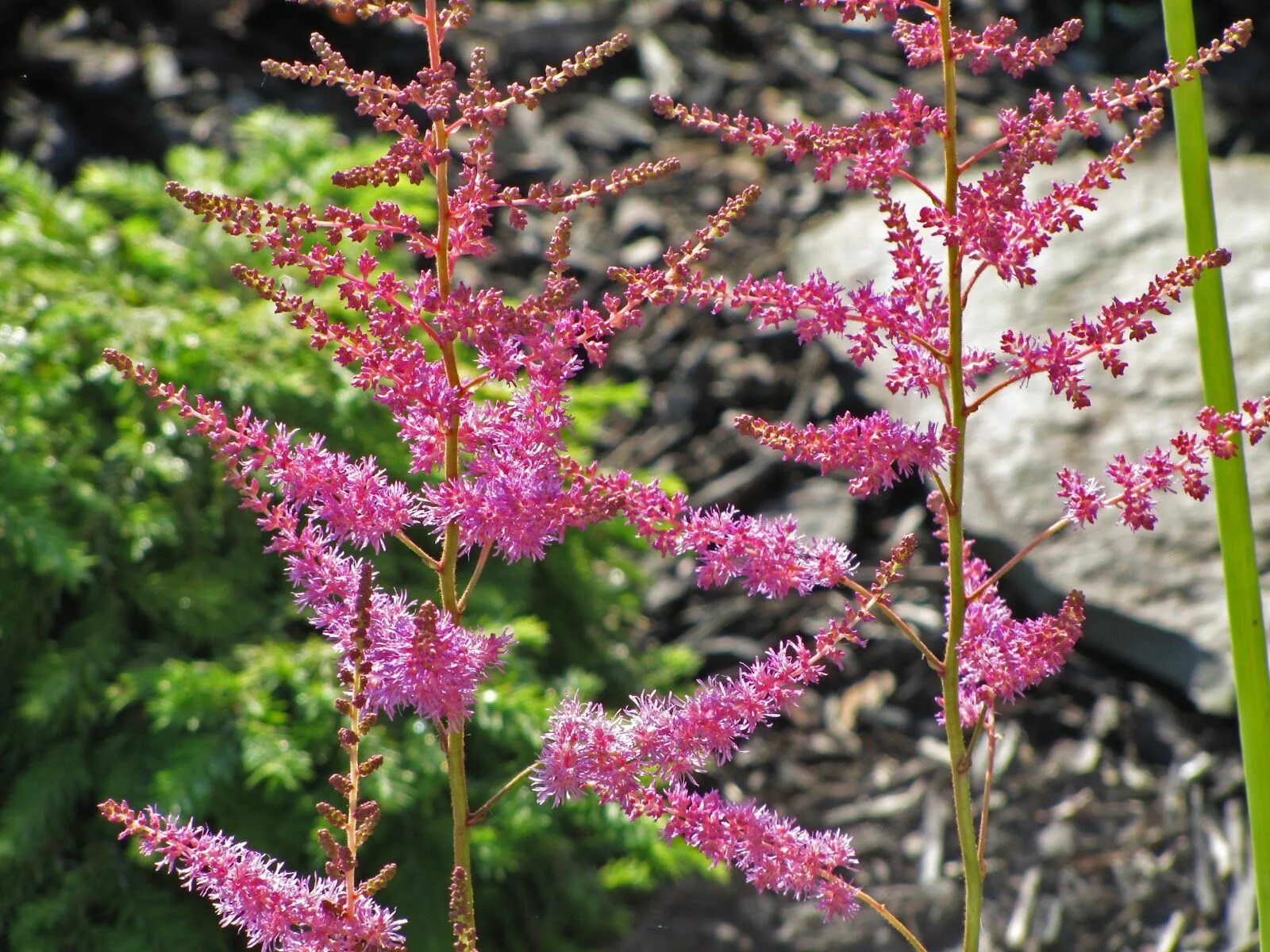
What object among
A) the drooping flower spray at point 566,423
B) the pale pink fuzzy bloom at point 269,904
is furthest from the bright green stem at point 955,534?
the pale pink fuzzy bloom at point 269,904

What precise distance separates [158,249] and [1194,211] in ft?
8.29

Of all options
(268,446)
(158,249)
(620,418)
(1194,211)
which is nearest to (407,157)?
(268,446)

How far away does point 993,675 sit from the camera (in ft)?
3.92

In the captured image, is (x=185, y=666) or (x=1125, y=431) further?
(x=1125, y=431)

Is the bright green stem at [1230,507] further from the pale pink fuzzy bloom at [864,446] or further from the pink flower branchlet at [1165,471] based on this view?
the pale pink fuzzy bloom at [864,446]

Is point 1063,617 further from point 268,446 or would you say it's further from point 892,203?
point 268,446

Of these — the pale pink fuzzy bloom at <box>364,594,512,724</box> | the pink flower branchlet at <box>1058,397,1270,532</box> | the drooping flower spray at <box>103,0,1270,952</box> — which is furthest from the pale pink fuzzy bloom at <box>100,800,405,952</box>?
the pink flower branchlet at <box>1058,397,1270,532</box>

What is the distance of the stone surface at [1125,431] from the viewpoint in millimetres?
3365

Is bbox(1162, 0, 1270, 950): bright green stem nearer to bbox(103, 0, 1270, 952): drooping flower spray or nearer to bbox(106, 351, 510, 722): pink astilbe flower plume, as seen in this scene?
bbox(103, 0, 1270, 952): drooping flower spray

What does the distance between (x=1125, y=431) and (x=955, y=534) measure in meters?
2.67

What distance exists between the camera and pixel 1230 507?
4.39ft

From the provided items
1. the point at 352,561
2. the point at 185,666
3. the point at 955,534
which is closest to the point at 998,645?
the point at 955,534

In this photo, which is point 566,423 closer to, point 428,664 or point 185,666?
point 428,664

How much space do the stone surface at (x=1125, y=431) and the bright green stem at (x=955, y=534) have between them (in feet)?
7.21
